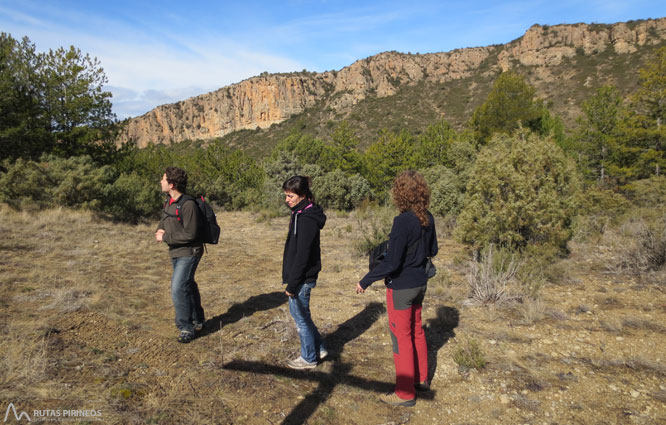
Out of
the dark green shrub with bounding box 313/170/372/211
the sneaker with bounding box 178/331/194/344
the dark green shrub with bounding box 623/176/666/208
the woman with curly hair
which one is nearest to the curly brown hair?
the woman with curly hair

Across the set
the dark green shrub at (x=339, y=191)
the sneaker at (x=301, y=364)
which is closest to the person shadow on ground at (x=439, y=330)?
the sneaker at (x=301, y=364)

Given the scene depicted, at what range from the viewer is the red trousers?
8.40ft

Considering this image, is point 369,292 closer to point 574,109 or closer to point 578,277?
point 578,277

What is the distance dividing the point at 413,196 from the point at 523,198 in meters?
4.35

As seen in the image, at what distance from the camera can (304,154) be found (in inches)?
1003

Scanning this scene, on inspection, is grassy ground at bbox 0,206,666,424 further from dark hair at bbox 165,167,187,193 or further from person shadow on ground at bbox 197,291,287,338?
dark hair at bbox 165,167,187,193

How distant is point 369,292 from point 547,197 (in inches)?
138

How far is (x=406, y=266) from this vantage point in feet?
8.39

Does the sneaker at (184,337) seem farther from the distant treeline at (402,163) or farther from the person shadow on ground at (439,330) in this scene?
the distant treeline at (402,163)

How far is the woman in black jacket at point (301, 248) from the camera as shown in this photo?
2852 millimetres

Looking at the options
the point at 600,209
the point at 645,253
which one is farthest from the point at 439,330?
the point at 600,209

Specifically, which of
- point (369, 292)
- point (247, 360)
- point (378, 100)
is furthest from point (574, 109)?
point (247, 360)

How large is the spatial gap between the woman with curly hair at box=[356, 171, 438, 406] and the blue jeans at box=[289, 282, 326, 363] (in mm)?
599

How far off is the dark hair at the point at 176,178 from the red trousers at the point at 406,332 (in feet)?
7.83
